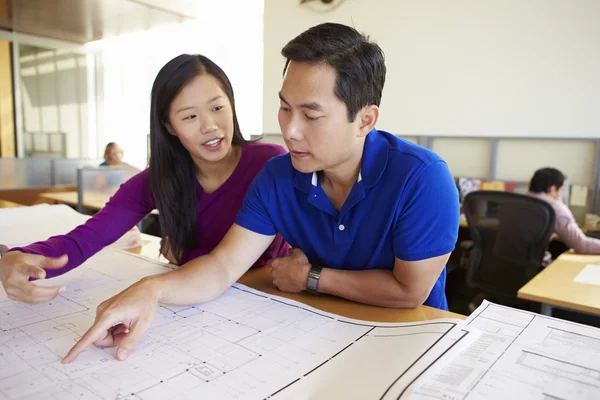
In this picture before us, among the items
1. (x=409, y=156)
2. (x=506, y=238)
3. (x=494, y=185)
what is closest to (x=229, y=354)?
(x=409, y=156)

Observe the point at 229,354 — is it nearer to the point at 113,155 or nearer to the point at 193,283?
the point at 193,283

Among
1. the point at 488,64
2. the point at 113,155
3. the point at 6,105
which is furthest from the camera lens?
the point at 6,105

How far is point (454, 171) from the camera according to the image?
3840 millimetres

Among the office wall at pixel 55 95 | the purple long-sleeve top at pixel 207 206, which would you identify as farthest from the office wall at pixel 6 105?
the purple long-sleeve top at pixel 207 206

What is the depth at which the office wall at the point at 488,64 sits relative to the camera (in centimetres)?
320

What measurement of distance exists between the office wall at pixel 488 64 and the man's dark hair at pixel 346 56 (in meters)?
2.34

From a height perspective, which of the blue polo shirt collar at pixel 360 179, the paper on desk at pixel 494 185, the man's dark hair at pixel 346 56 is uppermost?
the man's dark hair at pixel 346 56

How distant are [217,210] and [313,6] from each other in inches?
139

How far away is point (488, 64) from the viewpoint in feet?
11.4

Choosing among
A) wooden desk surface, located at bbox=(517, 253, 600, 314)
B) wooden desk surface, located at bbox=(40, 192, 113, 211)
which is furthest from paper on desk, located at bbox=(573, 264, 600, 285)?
wooden desk surface, located at bbox=(40, 192, 113, 211)

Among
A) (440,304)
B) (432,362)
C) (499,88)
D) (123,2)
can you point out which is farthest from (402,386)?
(123,2)

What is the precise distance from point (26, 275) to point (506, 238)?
2302 mm

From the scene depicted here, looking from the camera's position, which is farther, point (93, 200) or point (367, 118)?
point (93, 200)

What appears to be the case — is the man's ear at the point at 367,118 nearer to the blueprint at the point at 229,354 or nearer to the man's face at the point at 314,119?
the man's face at the point at 314,119
